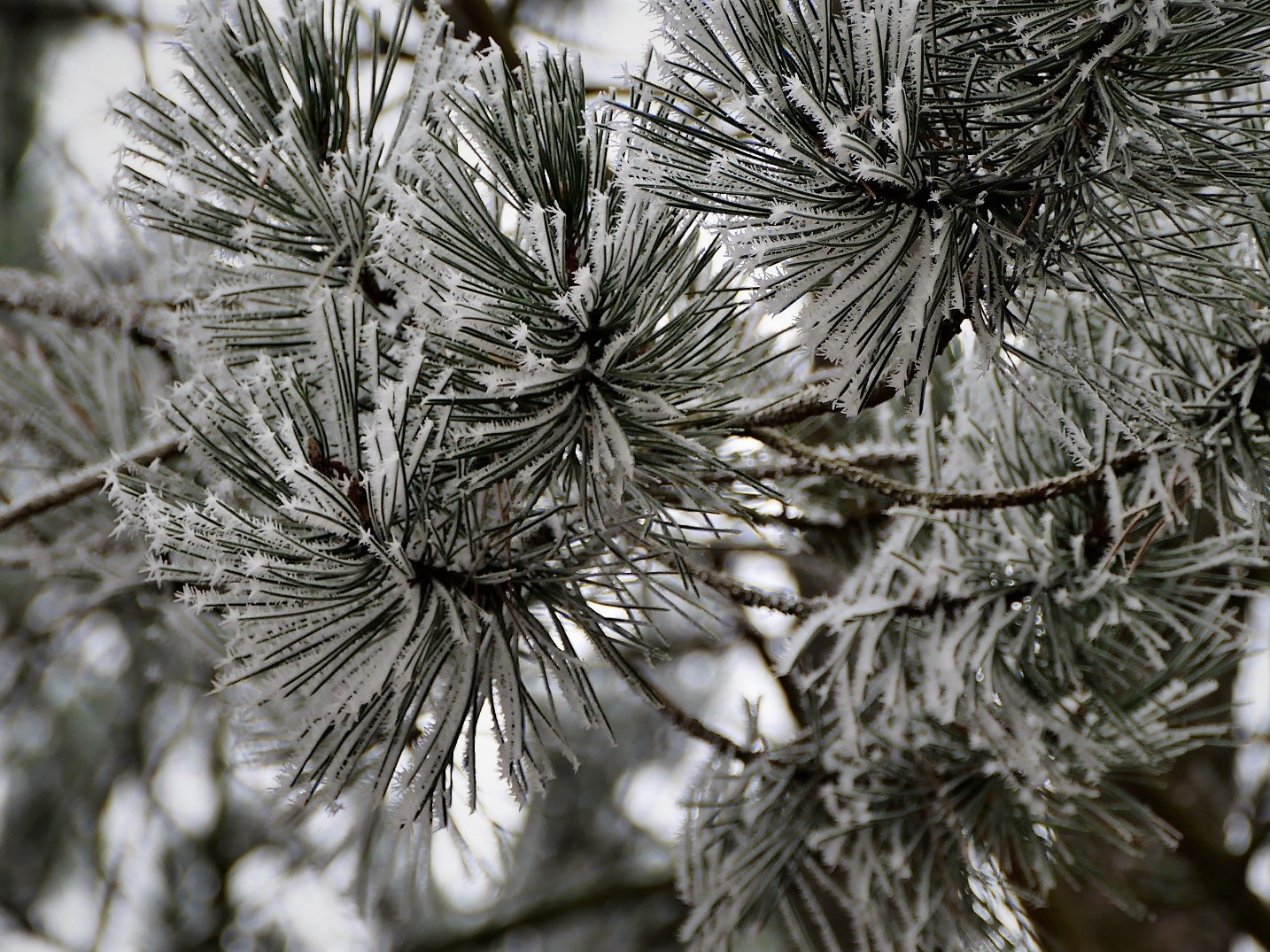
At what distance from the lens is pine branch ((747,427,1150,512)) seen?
603mm

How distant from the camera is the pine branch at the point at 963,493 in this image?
23.7 inches

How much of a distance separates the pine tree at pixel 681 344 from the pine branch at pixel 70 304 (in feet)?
0.55

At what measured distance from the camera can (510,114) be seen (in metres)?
0.52

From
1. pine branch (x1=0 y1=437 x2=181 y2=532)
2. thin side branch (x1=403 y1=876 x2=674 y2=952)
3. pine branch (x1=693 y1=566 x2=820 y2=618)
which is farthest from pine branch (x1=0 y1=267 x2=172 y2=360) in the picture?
thin side branch (x1=403 y1=876 x2=674 y2=952)

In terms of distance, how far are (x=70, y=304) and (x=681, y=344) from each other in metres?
0.56

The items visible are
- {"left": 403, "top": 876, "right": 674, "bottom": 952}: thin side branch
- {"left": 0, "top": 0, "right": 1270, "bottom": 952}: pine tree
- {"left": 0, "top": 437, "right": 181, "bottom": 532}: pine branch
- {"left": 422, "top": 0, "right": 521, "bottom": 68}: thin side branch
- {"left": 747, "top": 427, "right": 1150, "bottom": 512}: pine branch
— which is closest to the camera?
{"left": 0, "top": 0, "right": 1270, "bottom": 952}: pine tree

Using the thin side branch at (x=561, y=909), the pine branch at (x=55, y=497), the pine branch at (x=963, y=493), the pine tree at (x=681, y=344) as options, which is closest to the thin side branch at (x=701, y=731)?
the pine tree at (x=681, y=344)

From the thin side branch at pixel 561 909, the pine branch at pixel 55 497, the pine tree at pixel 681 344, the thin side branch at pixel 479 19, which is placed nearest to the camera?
the pine tree at pixel 681 344

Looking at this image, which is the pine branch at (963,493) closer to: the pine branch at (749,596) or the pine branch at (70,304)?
the pine branch at (749,596)

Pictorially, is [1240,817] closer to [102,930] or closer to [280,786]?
[280,786]

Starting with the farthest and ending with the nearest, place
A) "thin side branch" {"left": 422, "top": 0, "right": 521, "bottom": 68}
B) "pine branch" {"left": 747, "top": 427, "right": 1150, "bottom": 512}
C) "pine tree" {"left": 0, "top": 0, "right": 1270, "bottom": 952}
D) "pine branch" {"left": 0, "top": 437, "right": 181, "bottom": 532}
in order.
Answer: "thin side branch" {"left": 422, "top": 0, "right": 521, "bottom": 68}
"pine branch" {"left": 0, "top": 437, "right": 181, "bottom": 532}
"pine branch" {"left": 747, "top": 427, "right": 1150, "bottom": 512}
"pine tree" {"left": 0, "top": 0, "right": 1270, "bottom": 952}

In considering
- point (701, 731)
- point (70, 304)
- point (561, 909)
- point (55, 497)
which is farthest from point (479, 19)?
point (561, 909)

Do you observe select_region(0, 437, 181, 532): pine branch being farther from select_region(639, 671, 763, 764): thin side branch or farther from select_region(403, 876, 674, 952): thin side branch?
select_region(403, 876, 674, 952): thin side branch

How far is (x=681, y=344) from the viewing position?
555 millimetres
